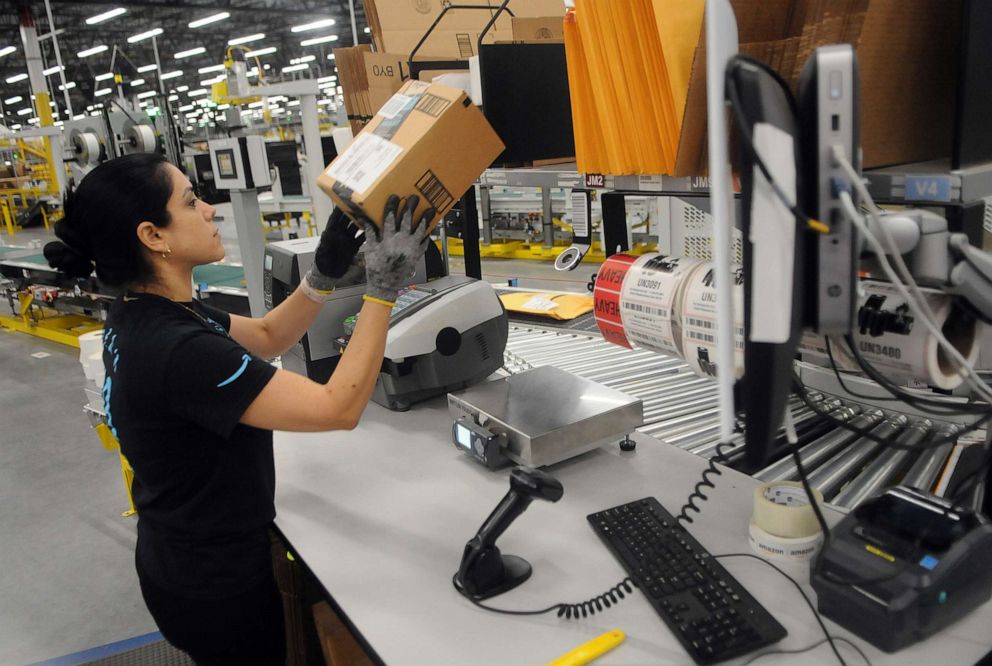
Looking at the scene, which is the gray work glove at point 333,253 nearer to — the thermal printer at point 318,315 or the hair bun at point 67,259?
the thermal printer at point 318,315

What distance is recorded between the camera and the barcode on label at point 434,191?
1.39 meters

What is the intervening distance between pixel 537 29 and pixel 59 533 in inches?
117

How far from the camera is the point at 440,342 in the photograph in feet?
6.33

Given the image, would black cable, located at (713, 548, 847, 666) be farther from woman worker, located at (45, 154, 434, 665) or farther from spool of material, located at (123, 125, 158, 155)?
spool of material, located at (123, 125, 158, 155)

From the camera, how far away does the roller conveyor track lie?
1.44m

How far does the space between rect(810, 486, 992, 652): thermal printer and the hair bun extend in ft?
4.70

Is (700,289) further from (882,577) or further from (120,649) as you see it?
(120,649)

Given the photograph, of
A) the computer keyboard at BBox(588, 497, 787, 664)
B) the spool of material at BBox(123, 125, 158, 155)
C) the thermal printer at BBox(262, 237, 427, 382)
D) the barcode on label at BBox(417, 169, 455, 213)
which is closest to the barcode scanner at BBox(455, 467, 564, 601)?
the computer keyboard at BBox(588, 497, 787, 664)

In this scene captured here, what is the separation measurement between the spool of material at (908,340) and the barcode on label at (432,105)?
789 mm

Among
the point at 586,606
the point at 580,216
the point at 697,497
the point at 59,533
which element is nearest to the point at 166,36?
the point at 59,533

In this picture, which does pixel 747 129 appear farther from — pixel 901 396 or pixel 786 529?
pixel 786 529

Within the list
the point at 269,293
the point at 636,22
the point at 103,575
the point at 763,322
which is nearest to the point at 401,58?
the point at 269,293

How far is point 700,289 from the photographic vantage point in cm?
119

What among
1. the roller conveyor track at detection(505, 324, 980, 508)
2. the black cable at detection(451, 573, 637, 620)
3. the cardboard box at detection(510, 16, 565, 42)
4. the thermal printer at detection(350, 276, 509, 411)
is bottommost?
the roller conveyor track at detection(505, 324, 980, 508)
